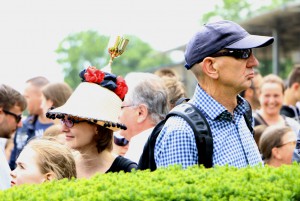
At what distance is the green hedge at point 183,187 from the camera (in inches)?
137

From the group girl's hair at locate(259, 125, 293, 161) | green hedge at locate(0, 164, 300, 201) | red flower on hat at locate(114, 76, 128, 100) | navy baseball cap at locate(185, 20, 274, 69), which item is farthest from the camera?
girl's hair at locate(259, 125, 293, 161)

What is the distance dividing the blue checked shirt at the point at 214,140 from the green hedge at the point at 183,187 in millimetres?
413

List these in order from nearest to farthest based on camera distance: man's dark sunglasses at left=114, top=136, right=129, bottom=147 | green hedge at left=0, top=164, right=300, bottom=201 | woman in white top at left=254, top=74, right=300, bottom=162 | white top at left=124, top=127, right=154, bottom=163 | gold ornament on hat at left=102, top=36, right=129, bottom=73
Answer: green hedge at left=0, top=164, right=300, bottom=201
gold ornament on hat at left=102, top=36, right=129, bottom=73
white top at left=124, top=127, right=154, bottom=163
man's dark sunglasses at left=114, top=136, right=129, bottom=147
woman in white top at left=254, top=74, right=300, bottom=162

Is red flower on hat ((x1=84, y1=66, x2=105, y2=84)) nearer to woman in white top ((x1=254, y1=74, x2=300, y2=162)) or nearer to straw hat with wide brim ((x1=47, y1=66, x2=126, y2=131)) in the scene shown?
straw hat with wide brim ((x1=47, y1=66, x2=126, y2=131))

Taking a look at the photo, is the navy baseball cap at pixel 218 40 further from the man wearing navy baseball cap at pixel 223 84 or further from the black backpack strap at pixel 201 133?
the black backpack strap at pixel 201 133

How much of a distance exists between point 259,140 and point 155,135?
3.89 metres

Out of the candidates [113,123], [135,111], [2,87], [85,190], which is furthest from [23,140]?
[85,190]

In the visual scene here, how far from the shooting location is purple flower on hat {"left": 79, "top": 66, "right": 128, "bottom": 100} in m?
5.56

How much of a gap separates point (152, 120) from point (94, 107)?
0.95 meters

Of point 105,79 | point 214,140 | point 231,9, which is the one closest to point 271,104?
point 105,79

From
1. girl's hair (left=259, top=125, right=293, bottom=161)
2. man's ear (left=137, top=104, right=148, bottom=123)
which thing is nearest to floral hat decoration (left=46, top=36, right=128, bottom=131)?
man's ear (left=137, top=104, right=148, bottom=123)

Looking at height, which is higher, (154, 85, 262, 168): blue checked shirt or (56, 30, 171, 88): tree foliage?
(154, 85, 262, 168): blue checked shirt

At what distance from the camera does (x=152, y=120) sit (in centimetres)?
633

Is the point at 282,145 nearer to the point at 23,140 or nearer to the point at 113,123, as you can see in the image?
the point at 113,123
